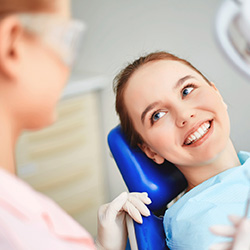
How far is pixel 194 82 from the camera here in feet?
2.65

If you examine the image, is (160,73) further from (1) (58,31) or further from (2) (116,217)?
(1) (58,31)

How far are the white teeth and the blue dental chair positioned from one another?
5.1 inches

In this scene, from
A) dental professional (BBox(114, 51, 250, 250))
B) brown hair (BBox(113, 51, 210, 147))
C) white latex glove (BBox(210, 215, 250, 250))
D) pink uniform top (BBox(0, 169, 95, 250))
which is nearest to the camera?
pink uniform top (BBox(0, 169, 95, 250))

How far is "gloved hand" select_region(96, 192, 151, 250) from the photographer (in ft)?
2.61

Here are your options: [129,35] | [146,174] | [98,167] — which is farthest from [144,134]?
[98,167]

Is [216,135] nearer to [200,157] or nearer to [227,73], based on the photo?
[200,157]

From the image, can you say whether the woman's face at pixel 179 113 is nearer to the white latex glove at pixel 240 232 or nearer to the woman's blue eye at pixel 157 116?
the woman's blue eye at pixel 157 116

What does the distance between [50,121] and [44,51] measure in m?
0.07

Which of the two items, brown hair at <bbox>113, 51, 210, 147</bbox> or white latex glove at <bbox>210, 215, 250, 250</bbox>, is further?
brown hair at <bbox>113, 51, 210, 147</bbox>

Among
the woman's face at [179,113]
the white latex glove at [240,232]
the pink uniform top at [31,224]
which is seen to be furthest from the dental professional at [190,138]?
the pink uniform top at [31,224]

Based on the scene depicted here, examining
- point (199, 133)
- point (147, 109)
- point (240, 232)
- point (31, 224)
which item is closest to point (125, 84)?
point (147, 109)

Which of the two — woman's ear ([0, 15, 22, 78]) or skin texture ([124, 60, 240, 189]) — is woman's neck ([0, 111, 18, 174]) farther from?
skin texture ([124, 60, 240, 189])

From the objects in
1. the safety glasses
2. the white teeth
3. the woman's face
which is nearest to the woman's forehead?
the woman's face

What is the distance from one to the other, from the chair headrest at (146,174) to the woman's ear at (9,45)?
20.3 inches
